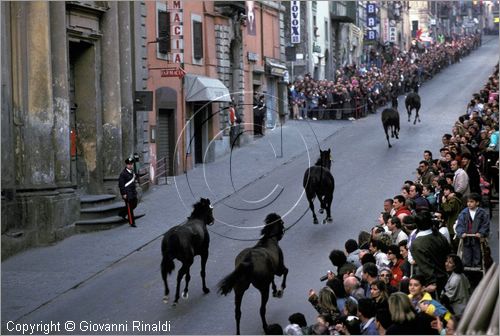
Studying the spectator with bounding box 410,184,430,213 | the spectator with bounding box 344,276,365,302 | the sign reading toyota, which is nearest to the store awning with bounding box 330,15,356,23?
the sign reading toyota

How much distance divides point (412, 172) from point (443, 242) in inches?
666

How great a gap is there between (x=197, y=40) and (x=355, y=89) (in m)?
14.9

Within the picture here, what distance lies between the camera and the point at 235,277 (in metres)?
14.5

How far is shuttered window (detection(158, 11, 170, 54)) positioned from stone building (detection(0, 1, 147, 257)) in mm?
3966

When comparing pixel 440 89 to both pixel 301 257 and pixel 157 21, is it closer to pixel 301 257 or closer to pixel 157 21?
pixel 157 21

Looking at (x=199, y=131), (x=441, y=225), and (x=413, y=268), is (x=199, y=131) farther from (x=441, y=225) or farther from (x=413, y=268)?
(x=413, y=268)

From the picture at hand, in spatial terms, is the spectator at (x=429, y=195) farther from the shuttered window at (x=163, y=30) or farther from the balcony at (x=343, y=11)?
the balcony at (x=343, y=11)

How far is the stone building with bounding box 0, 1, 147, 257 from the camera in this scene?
23188mm

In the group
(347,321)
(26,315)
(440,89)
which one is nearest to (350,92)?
(440,89)

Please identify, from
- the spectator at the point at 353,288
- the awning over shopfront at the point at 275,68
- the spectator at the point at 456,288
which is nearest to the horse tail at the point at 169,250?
the spectator at the point at 353,288

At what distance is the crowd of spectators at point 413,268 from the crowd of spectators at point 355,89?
21.2 m

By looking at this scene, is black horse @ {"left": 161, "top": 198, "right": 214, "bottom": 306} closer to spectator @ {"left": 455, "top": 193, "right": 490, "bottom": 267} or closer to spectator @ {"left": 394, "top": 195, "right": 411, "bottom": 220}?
spectator @ {"left": 394, "top": 195, "right": 411, "bottom": 220}

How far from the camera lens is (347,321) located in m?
11.3

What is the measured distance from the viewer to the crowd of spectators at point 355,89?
47.0 metres
